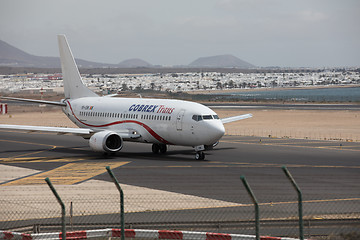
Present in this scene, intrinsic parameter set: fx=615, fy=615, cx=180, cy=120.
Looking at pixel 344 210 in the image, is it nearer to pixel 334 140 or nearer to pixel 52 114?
pixel 334 140

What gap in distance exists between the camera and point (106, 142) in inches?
1896

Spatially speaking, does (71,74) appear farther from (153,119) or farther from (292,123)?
(292,123)

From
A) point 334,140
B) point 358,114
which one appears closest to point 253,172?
point 334,140

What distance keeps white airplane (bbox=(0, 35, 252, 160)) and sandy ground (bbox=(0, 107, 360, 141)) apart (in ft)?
67.9

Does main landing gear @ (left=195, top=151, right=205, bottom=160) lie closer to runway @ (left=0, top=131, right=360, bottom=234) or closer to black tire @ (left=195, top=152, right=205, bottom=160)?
black tire @ (left=195, top=152, right=205, bottom=160)

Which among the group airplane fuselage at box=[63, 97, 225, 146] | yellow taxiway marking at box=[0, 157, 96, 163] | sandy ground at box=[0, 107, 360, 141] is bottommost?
sandy ground at box=[0, 107, 360, 141]

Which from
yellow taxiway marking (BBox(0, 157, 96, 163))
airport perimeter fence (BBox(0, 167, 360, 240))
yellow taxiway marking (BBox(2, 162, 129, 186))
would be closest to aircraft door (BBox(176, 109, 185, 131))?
yellow taxiway marking (BBox(2, 162, 129, 186))

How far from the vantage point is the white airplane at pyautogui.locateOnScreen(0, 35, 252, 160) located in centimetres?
4447

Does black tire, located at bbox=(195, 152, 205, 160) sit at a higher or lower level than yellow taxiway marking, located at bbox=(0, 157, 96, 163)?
higher

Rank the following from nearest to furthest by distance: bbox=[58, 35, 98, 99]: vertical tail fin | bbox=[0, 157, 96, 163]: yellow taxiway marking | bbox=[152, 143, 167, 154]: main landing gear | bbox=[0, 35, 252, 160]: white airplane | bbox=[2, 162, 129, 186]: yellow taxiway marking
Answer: bbox=[2, 162, 129, 186]: yellow taxiway marking, bbox=[0, 35, 252, 160]: white airplane, bbox=[0, 157, 96, 163]: yellow taxiway marking, bbox=[152, 143, 167, 154]: main landing gear, bbox=[58, 35, 98, 99]: vertical tail fin

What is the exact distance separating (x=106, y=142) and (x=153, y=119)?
4166mm

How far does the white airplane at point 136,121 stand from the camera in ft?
146

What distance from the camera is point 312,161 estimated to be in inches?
1732

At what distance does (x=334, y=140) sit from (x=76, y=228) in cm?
4268
